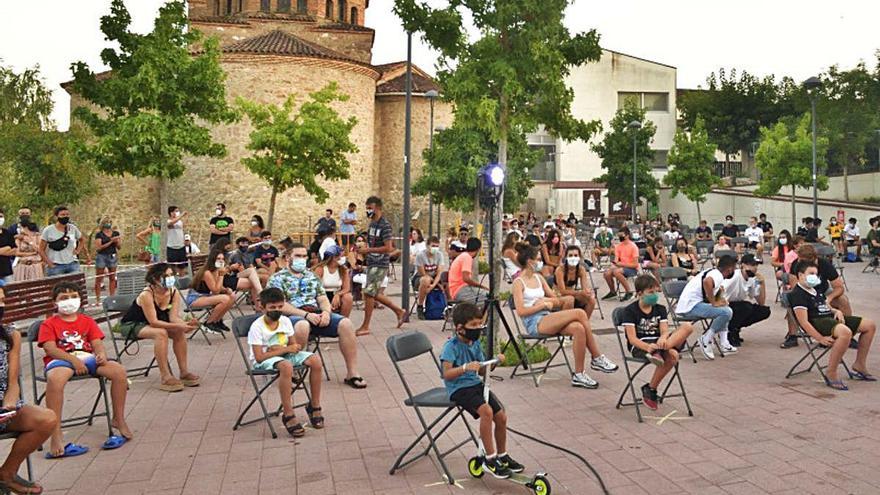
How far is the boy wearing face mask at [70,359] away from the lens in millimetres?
5926

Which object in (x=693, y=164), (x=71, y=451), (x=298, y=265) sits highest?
(x=693, y=164)

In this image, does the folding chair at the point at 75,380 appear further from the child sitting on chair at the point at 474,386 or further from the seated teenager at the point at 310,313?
the child sitting on chair at the point at 474,386

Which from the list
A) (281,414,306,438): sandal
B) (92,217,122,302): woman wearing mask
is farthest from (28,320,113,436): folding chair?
(92,217,122,302): woman wearing mask

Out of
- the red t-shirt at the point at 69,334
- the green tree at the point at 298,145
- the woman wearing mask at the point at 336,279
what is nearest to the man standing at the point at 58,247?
the woman wearing mask at the point at 336,279

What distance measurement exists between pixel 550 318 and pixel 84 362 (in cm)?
456

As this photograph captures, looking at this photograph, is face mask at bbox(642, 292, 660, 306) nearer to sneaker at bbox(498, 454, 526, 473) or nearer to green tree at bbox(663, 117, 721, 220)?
sneaker at bbox(498, 454, 526, 473)

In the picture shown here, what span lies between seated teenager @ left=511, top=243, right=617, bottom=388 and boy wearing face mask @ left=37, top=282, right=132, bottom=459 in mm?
4202

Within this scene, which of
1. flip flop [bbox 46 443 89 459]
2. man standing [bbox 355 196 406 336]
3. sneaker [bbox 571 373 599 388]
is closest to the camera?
flip flop [bbox 46 443 89 459]

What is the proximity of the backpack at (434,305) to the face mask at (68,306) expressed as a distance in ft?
24.4

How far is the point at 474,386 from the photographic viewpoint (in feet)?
17.6

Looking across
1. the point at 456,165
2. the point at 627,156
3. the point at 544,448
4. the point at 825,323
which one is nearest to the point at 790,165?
the point at 627,156

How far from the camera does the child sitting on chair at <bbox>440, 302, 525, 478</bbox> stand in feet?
17.0

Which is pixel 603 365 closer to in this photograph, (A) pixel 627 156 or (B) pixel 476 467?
→ (B) pixel 476 467

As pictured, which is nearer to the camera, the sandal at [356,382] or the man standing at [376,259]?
the sandal at [356,382]
